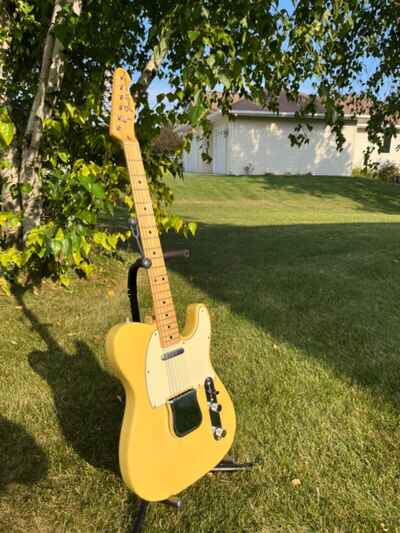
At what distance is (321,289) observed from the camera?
4.92 metres

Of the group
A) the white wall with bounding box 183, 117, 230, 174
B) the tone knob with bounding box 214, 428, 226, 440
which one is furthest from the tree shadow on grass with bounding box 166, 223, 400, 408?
the white wall with bounding box 183, 117, 230, 174

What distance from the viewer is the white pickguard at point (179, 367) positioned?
1.72 metres

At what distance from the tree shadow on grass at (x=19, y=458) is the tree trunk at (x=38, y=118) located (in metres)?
2.38

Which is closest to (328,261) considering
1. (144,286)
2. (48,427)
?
(144,286)

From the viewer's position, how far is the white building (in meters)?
21.8

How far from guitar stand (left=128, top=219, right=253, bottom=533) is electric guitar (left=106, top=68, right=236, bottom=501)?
0.12ft

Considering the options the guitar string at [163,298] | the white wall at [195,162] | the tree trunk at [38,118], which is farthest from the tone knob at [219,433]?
the white wall at [195,162]

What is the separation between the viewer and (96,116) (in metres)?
4.20

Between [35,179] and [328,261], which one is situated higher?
[35,179]

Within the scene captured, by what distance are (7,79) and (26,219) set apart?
60.4 inches

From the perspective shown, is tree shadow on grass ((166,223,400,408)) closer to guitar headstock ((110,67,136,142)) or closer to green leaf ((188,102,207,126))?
green leaf ((188,102,207,126))

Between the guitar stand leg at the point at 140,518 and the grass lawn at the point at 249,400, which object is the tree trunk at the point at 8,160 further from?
the guitar stand leg at the point at 140,518

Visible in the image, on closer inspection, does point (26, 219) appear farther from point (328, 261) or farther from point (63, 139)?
point (328, 261)

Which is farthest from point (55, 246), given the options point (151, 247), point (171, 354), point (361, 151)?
point (361, 151)
